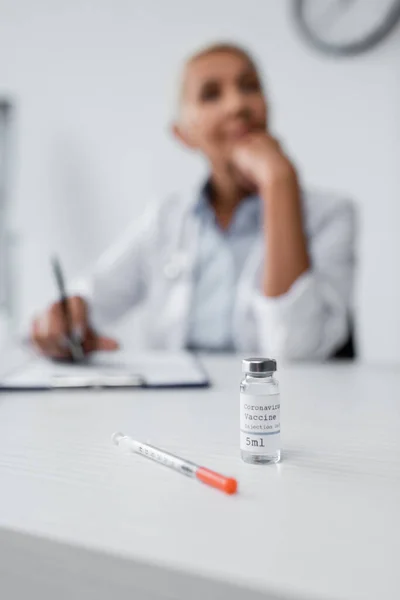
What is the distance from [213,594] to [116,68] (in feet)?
6.12

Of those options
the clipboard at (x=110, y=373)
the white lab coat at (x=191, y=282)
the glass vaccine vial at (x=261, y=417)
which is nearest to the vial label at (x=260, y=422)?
the glass vaccine vial at (x=261, y=417)

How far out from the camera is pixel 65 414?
628mm

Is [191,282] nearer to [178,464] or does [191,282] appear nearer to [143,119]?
[143,119]

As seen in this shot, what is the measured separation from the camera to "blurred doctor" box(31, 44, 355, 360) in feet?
4.34

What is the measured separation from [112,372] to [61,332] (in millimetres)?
202

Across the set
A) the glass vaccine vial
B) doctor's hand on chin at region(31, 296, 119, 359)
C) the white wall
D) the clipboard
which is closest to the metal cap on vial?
the glass vaccine vial

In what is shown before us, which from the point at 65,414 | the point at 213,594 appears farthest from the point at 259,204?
the point at 213,594

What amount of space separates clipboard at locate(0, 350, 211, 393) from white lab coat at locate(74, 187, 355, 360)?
0.25 metres

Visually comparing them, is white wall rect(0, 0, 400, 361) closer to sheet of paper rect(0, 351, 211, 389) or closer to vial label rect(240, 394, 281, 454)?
sheet of paper rect(0, 351, 211, 389)

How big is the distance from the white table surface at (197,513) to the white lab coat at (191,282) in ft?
2.08

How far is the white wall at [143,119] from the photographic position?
5.05 ft

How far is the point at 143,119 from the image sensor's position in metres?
1.84

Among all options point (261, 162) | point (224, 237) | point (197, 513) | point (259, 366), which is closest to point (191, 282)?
point (224, 237)

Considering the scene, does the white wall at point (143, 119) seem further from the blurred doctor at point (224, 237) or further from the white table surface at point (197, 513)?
the white table surface at point (197, 513)
